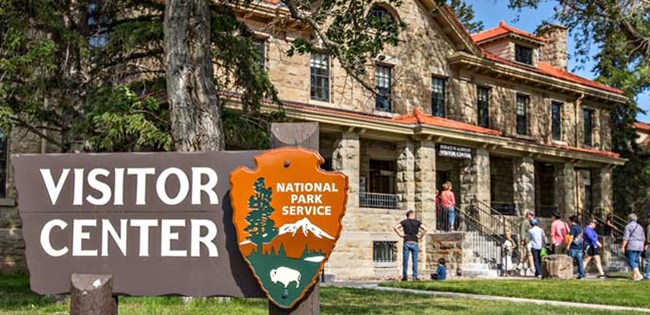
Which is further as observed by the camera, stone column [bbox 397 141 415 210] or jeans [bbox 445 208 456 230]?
stone column [bbox 397 141 415 210]

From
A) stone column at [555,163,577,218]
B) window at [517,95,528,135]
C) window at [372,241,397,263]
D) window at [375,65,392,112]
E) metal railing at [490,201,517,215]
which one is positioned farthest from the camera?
window at [517,95,528,135]

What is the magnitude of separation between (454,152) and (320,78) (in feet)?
15.5

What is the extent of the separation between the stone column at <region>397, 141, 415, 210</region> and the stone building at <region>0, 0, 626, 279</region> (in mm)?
34

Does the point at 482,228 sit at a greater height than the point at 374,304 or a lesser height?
greater

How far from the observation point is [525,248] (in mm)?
19750

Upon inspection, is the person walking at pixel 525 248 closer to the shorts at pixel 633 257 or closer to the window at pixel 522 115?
the shorts at pixel 633 257

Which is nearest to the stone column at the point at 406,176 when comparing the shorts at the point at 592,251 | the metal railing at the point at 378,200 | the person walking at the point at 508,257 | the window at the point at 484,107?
the metal railing at the point at 378,200

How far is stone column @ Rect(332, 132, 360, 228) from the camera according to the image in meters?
19.9

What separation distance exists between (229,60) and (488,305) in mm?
6018

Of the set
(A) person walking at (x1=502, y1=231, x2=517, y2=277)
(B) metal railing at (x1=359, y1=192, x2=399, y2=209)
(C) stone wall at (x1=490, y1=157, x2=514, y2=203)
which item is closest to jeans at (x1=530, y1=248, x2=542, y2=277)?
(A) person walking at (x1=502, y1=231, x2=517, y2=277)

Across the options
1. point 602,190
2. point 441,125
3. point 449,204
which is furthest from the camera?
point 602,190

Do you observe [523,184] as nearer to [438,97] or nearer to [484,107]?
[484,107]

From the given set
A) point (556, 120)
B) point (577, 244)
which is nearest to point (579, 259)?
point (577, 244)

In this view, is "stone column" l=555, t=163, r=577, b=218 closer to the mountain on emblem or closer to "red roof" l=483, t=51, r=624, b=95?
"red roof" l=483, t=51, r=624, b=95
